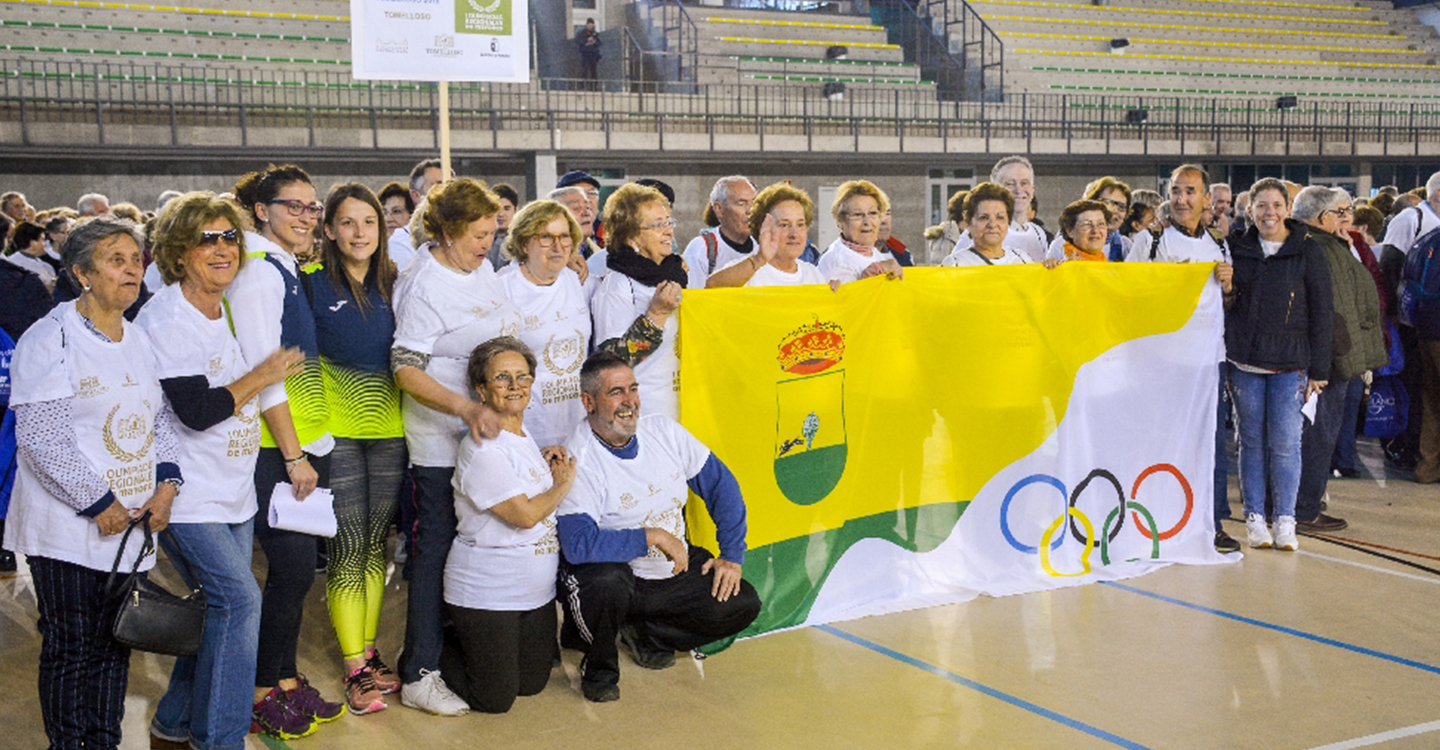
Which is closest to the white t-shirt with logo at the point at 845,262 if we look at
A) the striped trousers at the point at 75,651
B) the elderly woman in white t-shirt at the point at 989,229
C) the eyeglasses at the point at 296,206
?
the elderly woman in white t-shirt at the point at 989,229

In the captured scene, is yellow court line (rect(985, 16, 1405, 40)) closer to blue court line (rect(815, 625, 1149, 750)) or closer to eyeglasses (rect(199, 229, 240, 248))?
blue court line (rect(815, 625, 1149, 750))

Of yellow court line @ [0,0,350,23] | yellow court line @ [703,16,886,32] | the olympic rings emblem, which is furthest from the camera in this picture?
yellow court line @ [703,16,886,32]

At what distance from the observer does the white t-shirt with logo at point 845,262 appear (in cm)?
523

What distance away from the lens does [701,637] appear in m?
4.42

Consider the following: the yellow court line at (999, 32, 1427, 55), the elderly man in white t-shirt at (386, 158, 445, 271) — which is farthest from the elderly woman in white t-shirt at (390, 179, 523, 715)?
the yellow court line at (999, 32, 1427, 55)

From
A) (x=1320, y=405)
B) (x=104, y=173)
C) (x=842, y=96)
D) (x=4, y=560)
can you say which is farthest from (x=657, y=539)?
(x=842, y=96)

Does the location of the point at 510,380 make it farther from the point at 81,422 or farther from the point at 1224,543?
the point at 1224,543

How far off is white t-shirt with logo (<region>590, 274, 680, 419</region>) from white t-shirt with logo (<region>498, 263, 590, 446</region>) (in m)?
0.15

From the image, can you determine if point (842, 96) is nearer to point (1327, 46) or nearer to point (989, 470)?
point (1327, 46)

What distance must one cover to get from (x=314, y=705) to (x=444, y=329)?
4.13 feet

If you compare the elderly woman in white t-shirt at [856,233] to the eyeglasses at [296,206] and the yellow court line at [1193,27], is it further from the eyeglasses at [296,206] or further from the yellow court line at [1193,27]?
the yellow court line at [1193,27]

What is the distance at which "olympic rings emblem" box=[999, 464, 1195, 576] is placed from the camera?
5504 mm

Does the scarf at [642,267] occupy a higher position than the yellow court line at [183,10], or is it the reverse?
the yellow court line at [183,10]

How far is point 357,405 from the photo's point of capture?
13.3 ft
